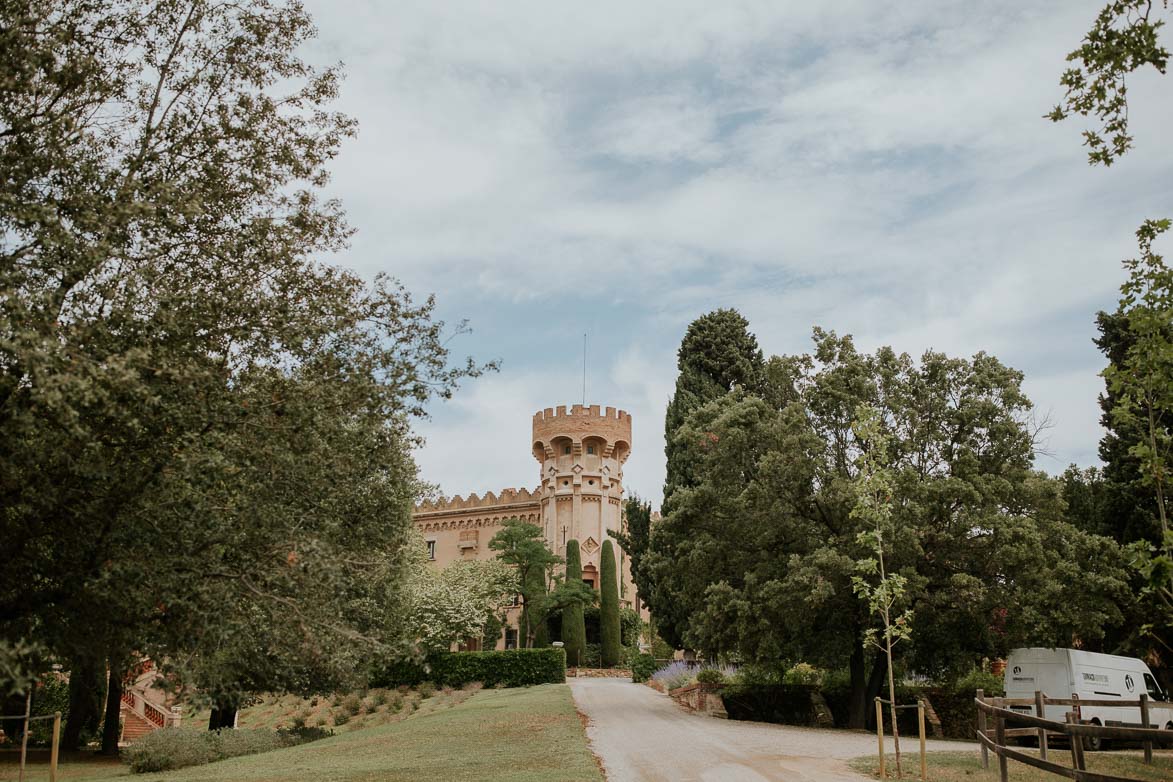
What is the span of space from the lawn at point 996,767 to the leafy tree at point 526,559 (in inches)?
1306

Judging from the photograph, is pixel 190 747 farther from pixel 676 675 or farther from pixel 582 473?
pixel 582 473

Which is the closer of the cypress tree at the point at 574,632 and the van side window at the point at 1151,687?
the van side window at the point at 1151,687

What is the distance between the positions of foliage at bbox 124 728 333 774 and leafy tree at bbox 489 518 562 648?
26795 mm

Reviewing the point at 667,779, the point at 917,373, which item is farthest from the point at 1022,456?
the point at 667,779

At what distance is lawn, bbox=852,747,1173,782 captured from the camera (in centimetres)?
1376

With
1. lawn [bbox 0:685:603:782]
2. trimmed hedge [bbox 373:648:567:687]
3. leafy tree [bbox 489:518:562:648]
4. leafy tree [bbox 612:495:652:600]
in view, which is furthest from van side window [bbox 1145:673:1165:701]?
leafy tree [bbox 489:518:562:648]

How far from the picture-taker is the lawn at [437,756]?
14062 mm

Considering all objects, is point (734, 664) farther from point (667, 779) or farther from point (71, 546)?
point (71, 546)

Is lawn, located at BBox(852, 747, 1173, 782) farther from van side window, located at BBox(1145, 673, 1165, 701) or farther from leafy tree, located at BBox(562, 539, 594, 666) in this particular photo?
leafy tree, located at BBox(562, 539, 594, 666)

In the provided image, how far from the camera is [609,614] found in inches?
1992

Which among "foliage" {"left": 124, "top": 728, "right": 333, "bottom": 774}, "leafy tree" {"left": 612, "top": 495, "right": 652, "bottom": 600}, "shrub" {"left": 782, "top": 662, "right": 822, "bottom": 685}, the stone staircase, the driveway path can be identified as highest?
"leafy tree" {"left": 612, "top": 495, "right": 652, "bottom": 600}

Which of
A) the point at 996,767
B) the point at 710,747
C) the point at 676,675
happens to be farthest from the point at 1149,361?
the point at 676,675

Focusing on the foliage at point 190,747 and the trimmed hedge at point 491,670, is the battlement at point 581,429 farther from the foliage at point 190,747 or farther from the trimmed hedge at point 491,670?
the foliage at point 190,747

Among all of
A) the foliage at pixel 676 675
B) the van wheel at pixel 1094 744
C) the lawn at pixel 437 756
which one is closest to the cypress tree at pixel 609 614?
the foliage at pixel 676 675
